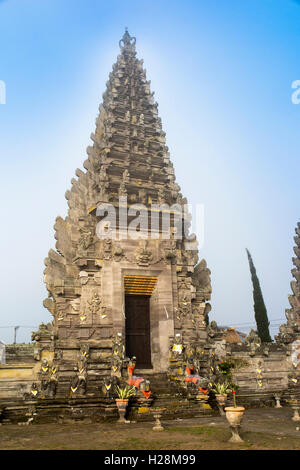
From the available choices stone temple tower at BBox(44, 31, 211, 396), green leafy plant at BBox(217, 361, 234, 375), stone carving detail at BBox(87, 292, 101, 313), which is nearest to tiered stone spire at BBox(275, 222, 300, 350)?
green leafy plant at BBox(217, 361, 234, 375)

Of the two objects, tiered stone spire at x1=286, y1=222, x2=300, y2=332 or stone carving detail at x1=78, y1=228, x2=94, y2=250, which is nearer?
A: stone carving detail at x1=78, y1=228, x2=94, y2=250

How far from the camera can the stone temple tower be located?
578 inches

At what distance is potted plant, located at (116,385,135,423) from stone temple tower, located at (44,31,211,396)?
1175 millimetres

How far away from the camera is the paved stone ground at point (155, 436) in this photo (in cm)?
787

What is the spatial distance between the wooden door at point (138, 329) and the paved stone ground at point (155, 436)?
4595mm

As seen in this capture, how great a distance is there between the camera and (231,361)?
1728cm

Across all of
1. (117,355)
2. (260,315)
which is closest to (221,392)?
(117,355)

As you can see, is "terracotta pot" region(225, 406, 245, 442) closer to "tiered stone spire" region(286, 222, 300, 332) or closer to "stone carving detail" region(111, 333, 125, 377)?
"stone carving detail" region(111, 333, 125, 377)

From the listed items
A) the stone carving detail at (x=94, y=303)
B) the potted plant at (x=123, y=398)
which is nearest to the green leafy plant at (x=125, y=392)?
the potted plant at (x=123, y=398)

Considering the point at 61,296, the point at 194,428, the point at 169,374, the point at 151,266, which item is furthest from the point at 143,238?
the point at 194,428

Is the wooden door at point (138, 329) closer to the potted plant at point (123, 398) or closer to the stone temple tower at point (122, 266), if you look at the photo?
the stone temple tower at point (122, 266)

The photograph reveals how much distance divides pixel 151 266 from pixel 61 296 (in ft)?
13.1

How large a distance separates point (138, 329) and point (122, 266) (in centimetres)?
297

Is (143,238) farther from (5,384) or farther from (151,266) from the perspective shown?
(5,384)
